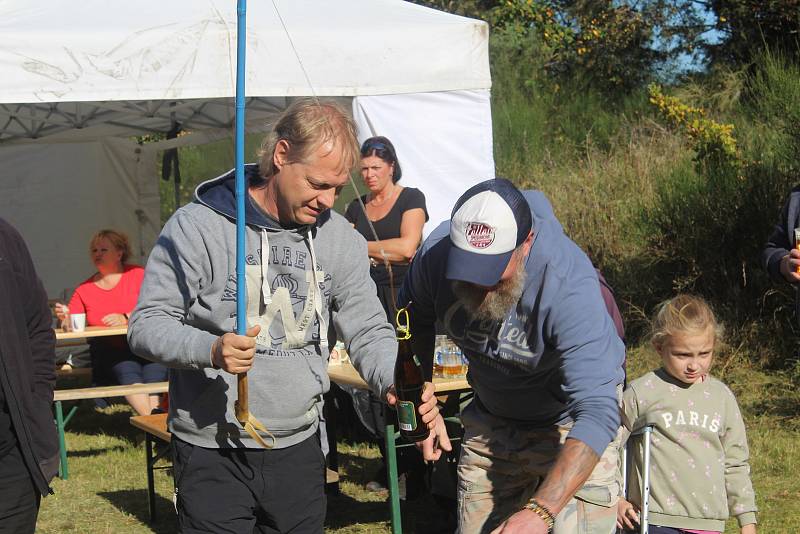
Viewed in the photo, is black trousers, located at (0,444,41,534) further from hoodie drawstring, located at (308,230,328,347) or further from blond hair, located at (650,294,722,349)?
blond hair, located at (650,294,722,349)

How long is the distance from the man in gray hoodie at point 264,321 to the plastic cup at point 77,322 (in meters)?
5.34

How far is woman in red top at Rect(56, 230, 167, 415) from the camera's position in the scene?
8.26 m

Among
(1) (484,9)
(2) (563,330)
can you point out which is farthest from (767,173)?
(1) (484,9)

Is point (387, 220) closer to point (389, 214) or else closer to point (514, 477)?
point (389, 214)

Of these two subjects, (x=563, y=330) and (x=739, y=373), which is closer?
(x=563, y=330)

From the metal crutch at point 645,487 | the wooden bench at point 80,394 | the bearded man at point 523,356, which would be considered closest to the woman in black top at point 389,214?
the wooden bench at point 80,394

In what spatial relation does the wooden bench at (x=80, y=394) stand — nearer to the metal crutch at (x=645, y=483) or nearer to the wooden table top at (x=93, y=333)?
the wooden table top at (x=93, y=333)

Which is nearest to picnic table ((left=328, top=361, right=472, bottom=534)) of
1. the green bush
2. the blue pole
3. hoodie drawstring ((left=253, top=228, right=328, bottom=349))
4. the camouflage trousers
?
the camouflage trousers

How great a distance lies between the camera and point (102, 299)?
8.32 m

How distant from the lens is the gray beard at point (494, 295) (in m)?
2.69

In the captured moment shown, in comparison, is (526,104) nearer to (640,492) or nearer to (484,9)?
(484,9)

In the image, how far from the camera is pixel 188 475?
114 inches

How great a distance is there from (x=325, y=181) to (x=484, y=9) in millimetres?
17410

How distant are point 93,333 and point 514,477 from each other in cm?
543
